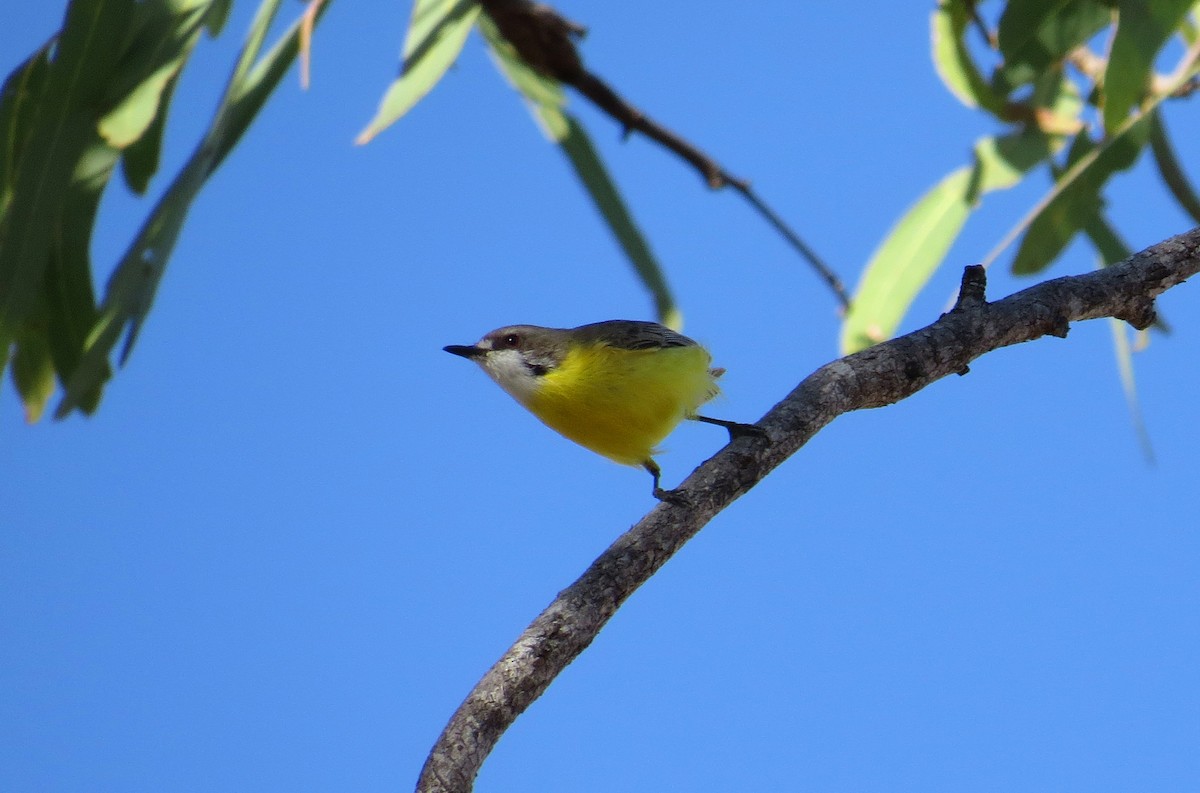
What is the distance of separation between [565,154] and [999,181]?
1828 mm

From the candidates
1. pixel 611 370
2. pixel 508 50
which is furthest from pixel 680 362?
pixel 508 50

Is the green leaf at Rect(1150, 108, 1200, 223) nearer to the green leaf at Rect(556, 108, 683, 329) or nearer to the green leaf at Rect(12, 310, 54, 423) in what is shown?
the green leaf at Rect(556, 108, 683, 329)

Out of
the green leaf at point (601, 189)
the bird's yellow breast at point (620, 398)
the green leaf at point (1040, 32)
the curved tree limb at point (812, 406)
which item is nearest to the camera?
the curved tree limb at point (812, 406)

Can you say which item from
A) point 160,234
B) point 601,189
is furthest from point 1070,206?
point 160,234

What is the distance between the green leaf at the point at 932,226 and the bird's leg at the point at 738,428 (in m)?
1.08

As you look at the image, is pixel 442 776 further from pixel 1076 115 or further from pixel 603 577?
pixel 1076 115

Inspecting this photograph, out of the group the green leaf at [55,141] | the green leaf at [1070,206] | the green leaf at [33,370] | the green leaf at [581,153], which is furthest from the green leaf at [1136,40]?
the green leaf at [33,370]

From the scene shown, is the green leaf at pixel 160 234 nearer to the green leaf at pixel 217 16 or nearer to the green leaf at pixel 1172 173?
the green leaf at pixel 217 16

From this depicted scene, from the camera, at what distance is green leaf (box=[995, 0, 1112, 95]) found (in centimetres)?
351

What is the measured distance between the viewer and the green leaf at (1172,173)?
13.8 ft

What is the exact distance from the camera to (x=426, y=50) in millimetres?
3994

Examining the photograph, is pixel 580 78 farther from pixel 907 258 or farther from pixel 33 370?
pixel 33 370

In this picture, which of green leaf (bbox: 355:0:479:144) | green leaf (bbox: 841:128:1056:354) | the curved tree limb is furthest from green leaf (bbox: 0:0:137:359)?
green leaf (bbox: 841:128:1056:354)

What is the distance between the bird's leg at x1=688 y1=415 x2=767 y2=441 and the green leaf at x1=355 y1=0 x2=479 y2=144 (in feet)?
4.31
